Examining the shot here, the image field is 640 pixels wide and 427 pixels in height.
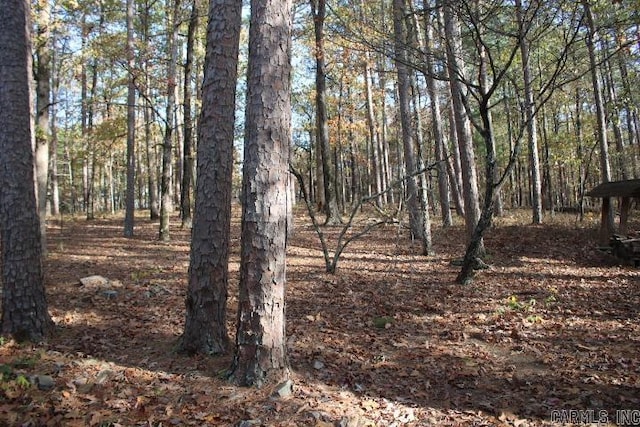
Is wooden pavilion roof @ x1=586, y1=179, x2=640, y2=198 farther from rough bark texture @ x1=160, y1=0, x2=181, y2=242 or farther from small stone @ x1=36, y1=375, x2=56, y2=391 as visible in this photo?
rough bark texture @ x1=160, y1=0, x2=181, y2=242

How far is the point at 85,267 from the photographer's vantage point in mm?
9242

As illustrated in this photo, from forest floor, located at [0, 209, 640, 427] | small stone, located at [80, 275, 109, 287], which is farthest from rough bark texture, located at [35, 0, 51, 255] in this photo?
small stone, located at [80, 275, 109, 287]

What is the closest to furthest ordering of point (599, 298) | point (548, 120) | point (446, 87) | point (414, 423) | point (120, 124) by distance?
Answer: 1. point (414, 423)
2. point (599, 298)
3. point (120, 124)
4. point (446, 87)
5. point (548, 120)

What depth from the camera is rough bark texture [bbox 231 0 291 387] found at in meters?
4.01

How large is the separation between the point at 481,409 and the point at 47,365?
4.40 metres

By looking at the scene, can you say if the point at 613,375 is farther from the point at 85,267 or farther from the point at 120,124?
the point at 120,124

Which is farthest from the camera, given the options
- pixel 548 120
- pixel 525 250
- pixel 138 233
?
pixel 548 120

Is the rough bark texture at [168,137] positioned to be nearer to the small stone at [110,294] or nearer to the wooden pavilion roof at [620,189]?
the small stone at [110,294]

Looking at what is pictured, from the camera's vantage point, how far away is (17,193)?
4832 mm

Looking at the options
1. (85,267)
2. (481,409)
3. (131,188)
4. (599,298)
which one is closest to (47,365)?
(481,409)

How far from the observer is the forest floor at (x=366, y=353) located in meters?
3.82

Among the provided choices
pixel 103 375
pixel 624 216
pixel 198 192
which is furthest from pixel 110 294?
pixel 624 216

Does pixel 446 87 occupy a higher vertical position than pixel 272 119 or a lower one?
higher

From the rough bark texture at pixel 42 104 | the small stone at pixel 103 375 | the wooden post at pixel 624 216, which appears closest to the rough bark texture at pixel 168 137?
the rough bark texture at pixel 42 104
